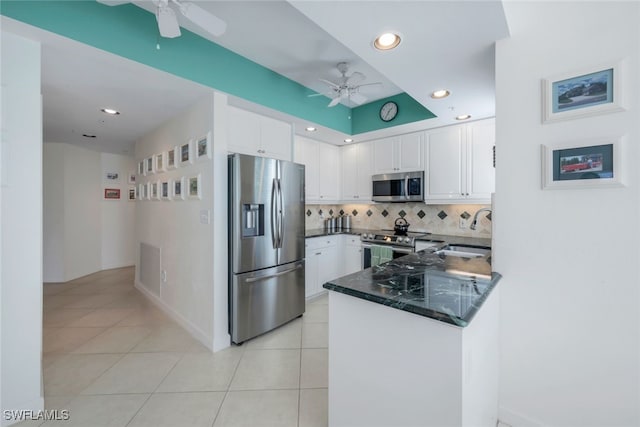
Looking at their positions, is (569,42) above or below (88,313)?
above

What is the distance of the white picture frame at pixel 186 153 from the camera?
2.67 metres

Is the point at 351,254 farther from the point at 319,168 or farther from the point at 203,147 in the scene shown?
the point at 203,147

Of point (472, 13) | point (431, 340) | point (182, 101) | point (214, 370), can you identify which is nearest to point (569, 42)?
point (472, 13)

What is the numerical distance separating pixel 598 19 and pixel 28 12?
3098 mm

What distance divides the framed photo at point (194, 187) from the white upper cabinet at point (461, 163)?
284 centimetres

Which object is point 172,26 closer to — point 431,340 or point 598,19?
point 431,340

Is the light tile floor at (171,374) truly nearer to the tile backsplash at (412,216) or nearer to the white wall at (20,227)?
the white wall at (20,227)

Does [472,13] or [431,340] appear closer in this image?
[431,340]

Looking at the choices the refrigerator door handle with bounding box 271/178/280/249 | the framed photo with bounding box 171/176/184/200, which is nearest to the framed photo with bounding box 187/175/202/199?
the framed photo with bounding box 171/176/184/200

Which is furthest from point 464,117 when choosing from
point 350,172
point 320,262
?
point 320,262

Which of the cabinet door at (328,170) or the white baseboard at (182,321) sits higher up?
the cabinet door at (328,170)

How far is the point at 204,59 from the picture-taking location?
2.22m

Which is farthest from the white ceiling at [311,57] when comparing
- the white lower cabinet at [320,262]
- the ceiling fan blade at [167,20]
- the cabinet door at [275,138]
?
the white lower cabinet at [320,262]

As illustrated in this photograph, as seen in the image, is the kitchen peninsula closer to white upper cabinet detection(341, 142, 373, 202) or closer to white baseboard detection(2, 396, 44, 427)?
white baseboard detection(2, 396, 44, 427)
